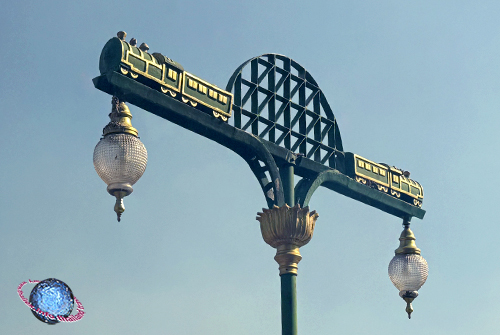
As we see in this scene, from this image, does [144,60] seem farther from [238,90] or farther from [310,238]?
[310,238]

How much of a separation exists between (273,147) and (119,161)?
4100 millimetres

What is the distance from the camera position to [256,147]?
19.8 meters

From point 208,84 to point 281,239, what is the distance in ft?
10.2

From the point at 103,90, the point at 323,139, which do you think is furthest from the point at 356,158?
the point at 103,90

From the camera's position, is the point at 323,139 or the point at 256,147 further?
the point at 323,139

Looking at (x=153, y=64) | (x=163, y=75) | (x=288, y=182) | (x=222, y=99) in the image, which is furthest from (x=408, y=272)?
(x=153, y=64)

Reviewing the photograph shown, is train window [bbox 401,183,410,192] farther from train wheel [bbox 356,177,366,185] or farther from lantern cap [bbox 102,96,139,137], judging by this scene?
lantern cap [bbox 102,96,139,137]

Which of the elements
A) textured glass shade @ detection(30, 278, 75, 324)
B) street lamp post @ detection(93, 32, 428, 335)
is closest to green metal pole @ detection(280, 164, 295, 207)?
street lamp post @ detection(93, 32, 428, 335)

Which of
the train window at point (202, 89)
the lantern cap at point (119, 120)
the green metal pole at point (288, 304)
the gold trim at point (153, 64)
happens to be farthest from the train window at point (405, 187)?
the lantern cap at point (119, 120)

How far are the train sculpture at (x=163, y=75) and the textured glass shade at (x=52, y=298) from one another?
3.82m

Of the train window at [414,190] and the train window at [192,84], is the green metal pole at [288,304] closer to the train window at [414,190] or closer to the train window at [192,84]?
the train window at [192,84]

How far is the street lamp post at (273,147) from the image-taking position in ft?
57.0

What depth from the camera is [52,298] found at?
18219 millimetres

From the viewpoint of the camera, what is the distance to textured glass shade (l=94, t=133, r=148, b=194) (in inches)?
669
